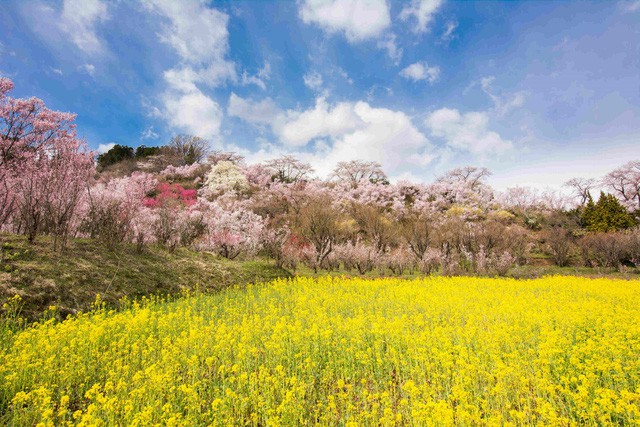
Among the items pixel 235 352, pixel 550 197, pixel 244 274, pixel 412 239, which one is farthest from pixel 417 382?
pixel 550 197

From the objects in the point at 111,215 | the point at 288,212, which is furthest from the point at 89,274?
the point at 288,212

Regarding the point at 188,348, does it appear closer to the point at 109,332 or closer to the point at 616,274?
the point at 109,332

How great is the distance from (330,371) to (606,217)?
5199 centimetres

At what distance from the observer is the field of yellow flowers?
446 centimetres

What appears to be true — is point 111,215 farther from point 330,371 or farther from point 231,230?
point 231,230

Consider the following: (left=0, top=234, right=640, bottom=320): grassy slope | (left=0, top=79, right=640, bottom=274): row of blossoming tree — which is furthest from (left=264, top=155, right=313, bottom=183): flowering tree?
(left=0, top=234, right=640, bottom=320): grassy slope

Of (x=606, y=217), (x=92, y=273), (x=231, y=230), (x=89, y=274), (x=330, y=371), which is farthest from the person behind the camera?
(x=606, y=217)

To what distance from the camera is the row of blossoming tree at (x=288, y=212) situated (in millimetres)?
13250

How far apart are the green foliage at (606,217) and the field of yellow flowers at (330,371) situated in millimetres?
41731

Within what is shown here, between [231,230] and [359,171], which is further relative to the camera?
[359,171]

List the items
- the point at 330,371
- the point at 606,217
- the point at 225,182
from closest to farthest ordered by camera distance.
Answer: the point at 330,371 < the point at 606,217 < the point at 225,182

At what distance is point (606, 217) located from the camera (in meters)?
41.8

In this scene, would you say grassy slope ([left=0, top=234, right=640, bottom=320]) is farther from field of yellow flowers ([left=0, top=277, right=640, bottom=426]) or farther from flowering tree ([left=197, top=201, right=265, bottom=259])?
flowering tree ([left=197, top=201, right=265, bottom=259])

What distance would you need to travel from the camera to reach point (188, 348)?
6.89 m
